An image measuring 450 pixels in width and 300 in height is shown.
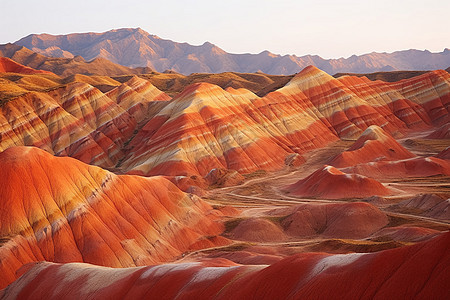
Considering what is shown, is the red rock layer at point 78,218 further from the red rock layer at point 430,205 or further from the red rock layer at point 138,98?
the red rock layer at point 138,98

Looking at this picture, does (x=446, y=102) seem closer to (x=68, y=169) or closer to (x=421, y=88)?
(x=421, y=88)

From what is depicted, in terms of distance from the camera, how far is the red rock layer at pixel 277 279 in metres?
22.2

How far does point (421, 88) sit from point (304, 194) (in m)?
86.7

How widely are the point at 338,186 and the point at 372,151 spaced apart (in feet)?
83.9

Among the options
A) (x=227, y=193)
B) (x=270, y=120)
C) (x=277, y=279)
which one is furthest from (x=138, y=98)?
(x=277, y=279)

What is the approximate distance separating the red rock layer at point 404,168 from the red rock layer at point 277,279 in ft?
217

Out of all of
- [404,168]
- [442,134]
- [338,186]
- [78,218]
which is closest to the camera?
[78,218]

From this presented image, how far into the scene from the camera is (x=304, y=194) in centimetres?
8506

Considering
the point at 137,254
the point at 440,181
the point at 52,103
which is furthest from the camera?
the point at 52,103

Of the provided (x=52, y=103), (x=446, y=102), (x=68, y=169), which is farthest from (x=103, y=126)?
(x=446, y=102)

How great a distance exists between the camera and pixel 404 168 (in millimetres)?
93750

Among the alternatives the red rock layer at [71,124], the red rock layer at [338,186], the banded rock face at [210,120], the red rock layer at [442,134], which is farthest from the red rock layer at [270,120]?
the red rock layer at [338,186]

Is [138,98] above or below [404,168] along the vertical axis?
above

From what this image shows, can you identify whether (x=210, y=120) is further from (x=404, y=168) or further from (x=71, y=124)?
(x=404, y=168)
